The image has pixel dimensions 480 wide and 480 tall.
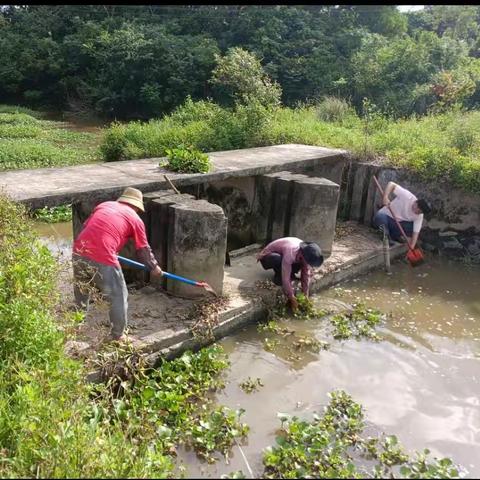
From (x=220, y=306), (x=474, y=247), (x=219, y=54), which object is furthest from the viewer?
(x=219, y=54)

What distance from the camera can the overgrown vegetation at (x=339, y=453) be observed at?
3.93m

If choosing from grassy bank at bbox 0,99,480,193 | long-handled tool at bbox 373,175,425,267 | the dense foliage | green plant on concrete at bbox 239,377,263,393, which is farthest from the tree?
green plant on concrete at bbox 239,377,263,393

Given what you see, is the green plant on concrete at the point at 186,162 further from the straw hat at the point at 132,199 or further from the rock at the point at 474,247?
the rock at the point at 474,247

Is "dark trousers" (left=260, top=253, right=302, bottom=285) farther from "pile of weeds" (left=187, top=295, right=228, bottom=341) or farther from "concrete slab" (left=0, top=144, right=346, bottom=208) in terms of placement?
"concrete slab" (left=0, top=144, right=346, bottom=208)

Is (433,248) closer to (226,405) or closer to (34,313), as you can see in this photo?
(226,405)

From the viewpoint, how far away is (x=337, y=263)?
821cm

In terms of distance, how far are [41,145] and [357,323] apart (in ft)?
45.9

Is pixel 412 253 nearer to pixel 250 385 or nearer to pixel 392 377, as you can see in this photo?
pixel 392 377

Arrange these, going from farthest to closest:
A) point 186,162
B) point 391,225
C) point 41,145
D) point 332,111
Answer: point 41,145 < point 332,111 < point 391,225 < point 186,162

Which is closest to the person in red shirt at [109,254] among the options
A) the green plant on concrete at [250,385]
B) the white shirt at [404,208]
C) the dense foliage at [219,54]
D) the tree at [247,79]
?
the green plant on concrete at [250,385]

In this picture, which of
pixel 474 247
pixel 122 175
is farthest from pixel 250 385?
pixel 474 247

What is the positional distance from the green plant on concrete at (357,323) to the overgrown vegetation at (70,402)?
181 cm

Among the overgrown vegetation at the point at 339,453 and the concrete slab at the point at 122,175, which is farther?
the concrete slab at the point at 122,175

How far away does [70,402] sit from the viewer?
3672 mm
